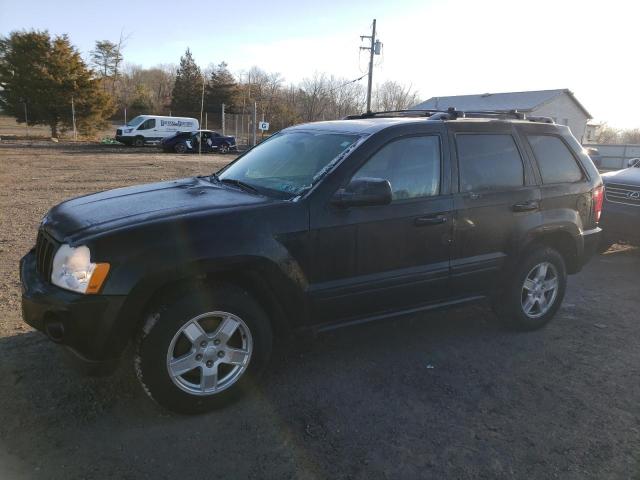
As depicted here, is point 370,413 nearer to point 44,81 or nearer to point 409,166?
point 409,166

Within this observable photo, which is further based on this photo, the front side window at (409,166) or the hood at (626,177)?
the hood at (626,177)

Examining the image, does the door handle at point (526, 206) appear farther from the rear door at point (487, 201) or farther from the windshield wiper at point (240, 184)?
the windshield wiper at point (240, 184)

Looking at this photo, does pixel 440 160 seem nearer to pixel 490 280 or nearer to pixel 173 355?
pixel 490 280

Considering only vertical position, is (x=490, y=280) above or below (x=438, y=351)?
above

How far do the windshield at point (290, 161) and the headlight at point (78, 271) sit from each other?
1.29 meters

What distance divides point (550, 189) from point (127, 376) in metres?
3.77

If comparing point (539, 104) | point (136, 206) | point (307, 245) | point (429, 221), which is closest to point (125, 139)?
point (136, 206)

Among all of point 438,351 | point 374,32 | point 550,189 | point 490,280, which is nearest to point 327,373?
point 438,351

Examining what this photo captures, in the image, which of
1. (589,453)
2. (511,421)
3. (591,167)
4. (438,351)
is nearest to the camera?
(589,453)

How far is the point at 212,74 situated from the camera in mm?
58156

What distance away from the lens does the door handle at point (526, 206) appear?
4.30m

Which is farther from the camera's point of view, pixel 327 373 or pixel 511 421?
pixel 327 373

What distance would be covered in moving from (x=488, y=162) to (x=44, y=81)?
38.5 metres

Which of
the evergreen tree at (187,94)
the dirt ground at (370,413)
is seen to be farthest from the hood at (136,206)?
the evergreen tree at (187,94)
